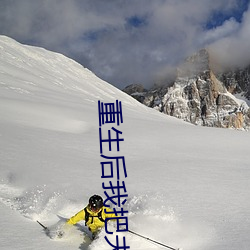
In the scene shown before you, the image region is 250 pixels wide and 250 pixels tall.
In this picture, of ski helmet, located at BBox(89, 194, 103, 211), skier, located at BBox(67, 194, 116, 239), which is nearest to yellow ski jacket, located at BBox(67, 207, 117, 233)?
skier, located at BBox(67, 194, 116, 239)

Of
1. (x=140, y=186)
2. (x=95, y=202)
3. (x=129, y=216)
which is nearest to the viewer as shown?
(x=95, y=202)

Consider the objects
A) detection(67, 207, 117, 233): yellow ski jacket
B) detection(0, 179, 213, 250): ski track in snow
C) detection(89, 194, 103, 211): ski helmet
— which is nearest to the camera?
detection(0, 179, 213, 250): ski track in snow

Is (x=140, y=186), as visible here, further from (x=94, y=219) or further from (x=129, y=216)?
(x=94, y=219)

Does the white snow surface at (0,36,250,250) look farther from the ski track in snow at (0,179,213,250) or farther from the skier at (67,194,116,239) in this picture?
the skier at (67,194,116,239)

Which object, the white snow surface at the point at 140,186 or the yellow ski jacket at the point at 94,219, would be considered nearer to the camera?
the white snow surface at the point at 140,186

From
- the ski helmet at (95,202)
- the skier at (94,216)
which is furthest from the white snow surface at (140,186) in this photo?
the ski helmet at (95,202)

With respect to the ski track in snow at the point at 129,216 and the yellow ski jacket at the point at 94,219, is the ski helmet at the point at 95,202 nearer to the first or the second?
the yellow ski jacket at the point at 94,219

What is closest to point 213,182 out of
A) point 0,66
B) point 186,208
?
point 186,208

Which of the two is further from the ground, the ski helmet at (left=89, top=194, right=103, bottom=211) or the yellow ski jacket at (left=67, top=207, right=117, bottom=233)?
the ski helmet at (left=89, top=194, right=103, bottom=211)

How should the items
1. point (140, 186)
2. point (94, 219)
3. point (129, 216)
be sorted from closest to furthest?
point (94, 219) < point (129, 216) < point (140, 186)

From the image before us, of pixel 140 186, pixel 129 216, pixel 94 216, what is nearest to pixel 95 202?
pixel 94 216

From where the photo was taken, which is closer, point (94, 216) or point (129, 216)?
point (94, 216)

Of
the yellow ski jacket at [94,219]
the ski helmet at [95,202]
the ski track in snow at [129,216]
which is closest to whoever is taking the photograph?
the ski track in snow at [129,216]

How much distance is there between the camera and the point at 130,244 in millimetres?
5086
